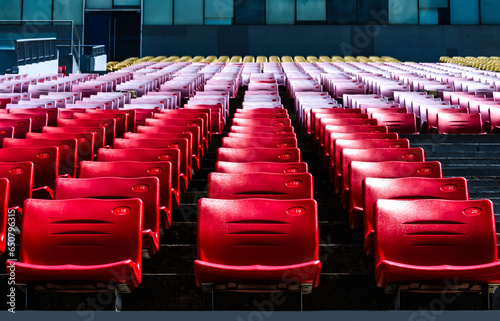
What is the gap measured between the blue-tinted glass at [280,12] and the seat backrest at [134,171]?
60.6 feet

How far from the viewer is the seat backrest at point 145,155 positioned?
3.86m

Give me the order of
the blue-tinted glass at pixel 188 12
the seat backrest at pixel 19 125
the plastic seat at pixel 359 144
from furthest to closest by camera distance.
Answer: the blue-tinted glass at pixel 188 12, the seat backrest at pixel 19 125, the plastic seat at pixel 359 144

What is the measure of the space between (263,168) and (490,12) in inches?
814

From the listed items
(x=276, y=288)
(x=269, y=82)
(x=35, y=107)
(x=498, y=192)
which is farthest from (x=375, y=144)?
(x=269, y=82)

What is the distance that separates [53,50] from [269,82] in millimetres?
8831

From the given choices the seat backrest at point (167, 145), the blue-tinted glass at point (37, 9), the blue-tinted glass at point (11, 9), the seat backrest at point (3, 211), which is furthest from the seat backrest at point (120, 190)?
the blue-tinted glass at point (11, 9)

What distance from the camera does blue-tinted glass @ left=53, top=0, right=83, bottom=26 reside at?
2114 centimetres

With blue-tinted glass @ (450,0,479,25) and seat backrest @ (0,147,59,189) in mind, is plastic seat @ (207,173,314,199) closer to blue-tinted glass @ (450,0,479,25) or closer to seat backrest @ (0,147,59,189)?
seat backrest @ (0,147,59,189)

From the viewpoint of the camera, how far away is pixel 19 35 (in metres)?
18.0

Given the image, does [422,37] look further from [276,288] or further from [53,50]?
[276,288]

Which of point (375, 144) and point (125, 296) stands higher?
point (375, 144)

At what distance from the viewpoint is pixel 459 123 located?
19.3 ft

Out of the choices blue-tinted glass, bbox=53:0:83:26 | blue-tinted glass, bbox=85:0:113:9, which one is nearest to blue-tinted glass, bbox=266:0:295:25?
blue-tinted glass, bbox=85:0:113:9

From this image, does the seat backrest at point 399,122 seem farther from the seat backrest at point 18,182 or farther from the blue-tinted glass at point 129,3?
the blue-tinted glass at point 129,3
